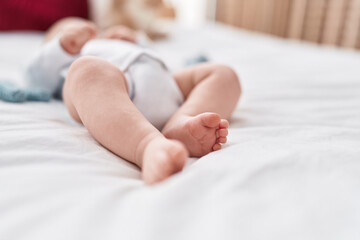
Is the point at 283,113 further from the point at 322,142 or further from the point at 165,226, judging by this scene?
the point at 165,226

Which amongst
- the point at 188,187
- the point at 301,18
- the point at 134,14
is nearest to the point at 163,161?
the point at 188,187

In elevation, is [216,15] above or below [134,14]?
below

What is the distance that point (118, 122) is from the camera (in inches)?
20.6

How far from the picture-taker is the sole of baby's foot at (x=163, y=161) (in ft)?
1.44

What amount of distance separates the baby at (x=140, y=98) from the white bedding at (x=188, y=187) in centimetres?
3

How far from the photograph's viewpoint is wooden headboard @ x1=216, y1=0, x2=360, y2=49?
7.73ft

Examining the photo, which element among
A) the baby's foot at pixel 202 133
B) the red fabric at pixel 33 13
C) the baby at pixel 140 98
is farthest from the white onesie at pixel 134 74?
the red fabric at pixel 33 13

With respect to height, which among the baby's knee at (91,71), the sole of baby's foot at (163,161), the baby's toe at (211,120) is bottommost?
the sole of baby's foot at (163,161)

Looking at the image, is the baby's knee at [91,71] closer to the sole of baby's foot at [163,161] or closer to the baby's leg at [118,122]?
the baby's leg at [118,122]

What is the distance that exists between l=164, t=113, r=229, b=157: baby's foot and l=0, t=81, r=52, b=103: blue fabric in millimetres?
388

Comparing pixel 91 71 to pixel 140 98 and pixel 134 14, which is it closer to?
pixel 140 98

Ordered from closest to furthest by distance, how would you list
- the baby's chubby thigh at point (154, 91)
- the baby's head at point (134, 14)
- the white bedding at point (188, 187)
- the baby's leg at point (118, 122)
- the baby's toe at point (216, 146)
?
1. the white bedding at point (188, 187)
2. the baby's leg at point (118, 122)
3. the baby's toe at point (216, 146)
4. the baby's chubby thigh at point (154, 91)
5. the baby's head at point (134, 14)

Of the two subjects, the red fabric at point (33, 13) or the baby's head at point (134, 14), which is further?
the baby's head at point (134, 14)

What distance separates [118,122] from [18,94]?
13.3 inches
